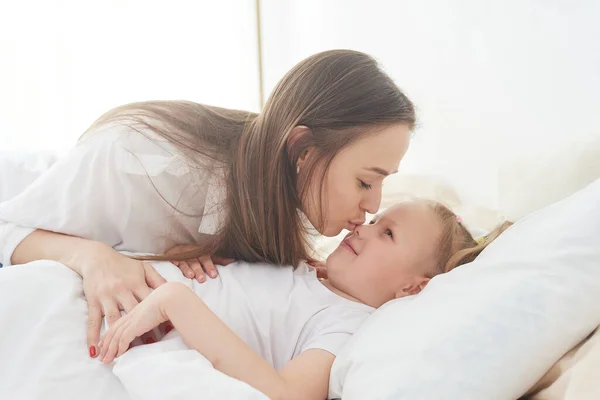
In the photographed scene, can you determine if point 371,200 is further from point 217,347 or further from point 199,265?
point 217,347

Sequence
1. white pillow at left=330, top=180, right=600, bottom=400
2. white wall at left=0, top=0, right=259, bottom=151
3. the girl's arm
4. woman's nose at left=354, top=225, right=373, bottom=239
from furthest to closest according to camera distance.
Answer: white wall at left=0, top=0, right=259, bottom=151 → woman's nose at left=354, top=225, right=373, bottom=239 → the girl's arm → white pillow at left=330, top=180, right=600, bottom=400

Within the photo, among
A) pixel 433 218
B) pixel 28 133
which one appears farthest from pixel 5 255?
pixel 28 133

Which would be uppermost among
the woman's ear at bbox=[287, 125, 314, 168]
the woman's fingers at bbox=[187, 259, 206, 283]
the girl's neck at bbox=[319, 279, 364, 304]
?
the woman's ear at bbox=[287, 125, 314, 168]

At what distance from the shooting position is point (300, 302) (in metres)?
1.05

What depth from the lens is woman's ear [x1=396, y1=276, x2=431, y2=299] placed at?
44.2 inches

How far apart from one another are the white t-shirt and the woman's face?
0.17 m

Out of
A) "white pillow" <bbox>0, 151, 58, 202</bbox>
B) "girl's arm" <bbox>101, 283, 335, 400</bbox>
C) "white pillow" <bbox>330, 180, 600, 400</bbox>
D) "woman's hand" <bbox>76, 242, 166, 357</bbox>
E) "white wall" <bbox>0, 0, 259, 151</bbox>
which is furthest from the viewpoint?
"white wall" <bbox>0, 0, 259, 151</bbox>

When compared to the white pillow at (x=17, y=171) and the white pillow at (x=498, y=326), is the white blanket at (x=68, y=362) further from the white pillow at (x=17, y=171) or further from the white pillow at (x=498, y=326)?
the white pillow at (x=17, y=171)

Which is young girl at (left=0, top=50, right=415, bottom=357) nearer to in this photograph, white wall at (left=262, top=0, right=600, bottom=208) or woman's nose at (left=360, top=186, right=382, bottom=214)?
woman's nose at (left=360, top=186, right=382, bottom=214)

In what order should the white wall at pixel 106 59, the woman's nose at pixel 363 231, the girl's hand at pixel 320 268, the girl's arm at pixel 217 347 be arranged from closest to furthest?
the girl's arm at pixel 217 347
the woman's nose at pixel 363 231
the girl's hand at pixel 320 268
the white wall at pixel 106 59

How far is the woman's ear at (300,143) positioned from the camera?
120 centimetres

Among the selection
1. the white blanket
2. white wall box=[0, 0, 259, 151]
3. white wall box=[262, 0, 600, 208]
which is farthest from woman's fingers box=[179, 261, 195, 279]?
white wall box=[0, 0, 259, 151]

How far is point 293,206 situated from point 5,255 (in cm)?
58

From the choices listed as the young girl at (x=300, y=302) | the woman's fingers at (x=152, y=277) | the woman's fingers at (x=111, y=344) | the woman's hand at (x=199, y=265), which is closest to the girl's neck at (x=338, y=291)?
the young girl at (x=300, y=302)
